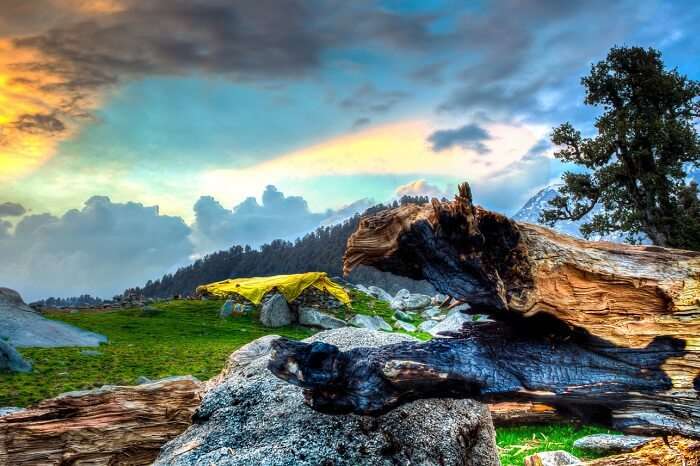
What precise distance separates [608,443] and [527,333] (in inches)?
221

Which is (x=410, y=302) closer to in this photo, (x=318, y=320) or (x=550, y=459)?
(x=318, y=320)

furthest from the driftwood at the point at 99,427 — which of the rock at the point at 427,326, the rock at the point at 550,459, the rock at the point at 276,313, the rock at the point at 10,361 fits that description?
the rock at the point at 276,313

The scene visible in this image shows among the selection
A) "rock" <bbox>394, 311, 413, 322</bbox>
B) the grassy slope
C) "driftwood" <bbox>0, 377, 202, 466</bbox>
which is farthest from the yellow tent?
"driftwood" <bbox>0, 377, 202, 466</bbox>

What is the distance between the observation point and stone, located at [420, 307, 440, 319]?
46241 mm

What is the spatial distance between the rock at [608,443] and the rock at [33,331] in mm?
28917

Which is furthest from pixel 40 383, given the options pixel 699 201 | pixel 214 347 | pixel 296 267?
pixel 296 267

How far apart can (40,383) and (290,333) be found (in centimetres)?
2096

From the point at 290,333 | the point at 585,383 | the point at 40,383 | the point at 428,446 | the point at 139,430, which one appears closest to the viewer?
the point at 585,383

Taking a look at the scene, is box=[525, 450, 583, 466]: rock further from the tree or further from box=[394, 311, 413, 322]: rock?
box=[394, 311, 413, 322]: rock

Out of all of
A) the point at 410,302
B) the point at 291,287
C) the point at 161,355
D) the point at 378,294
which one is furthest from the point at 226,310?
the point at 378,294

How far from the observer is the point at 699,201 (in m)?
28.6

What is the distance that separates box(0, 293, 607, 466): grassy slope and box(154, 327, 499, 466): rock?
13.2ft

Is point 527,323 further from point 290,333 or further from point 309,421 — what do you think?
point 290,333

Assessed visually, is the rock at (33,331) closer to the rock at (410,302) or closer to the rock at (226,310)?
the rock at (226,310)
